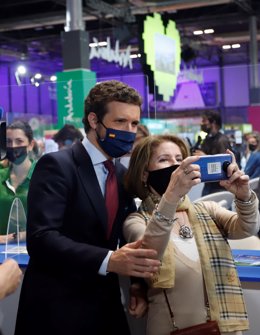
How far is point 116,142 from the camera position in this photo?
1.86m

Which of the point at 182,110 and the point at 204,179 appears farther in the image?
the point at 182,110

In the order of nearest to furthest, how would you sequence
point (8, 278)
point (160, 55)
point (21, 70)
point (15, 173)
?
point (8, 278)
point (15, 173)
point (160, 55)
point (21, 70)

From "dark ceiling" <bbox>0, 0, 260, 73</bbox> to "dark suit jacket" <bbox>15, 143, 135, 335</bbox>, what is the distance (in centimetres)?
718

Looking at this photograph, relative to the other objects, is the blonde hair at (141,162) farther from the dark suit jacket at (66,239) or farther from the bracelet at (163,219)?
the bracelet at (163,219)

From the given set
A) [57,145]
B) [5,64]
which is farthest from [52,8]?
[57,145]

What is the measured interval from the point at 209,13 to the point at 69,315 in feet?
43.6

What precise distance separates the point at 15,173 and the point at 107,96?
4.54 feet

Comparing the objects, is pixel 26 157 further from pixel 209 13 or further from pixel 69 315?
pixel 209 13

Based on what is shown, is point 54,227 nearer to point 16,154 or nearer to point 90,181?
point 90,181

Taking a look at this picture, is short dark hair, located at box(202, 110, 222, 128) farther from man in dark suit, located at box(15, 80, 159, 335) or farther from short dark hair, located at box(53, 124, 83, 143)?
man in dark suit, located at box(15, 80, 159, 335)

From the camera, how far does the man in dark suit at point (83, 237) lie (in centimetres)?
164

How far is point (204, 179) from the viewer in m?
1.71

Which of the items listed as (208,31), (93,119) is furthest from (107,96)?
(208,31)

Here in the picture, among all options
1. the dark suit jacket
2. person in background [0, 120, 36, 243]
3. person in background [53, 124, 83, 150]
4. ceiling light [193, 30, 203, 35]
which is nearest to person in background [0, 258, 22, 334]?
the dark suit jacket
